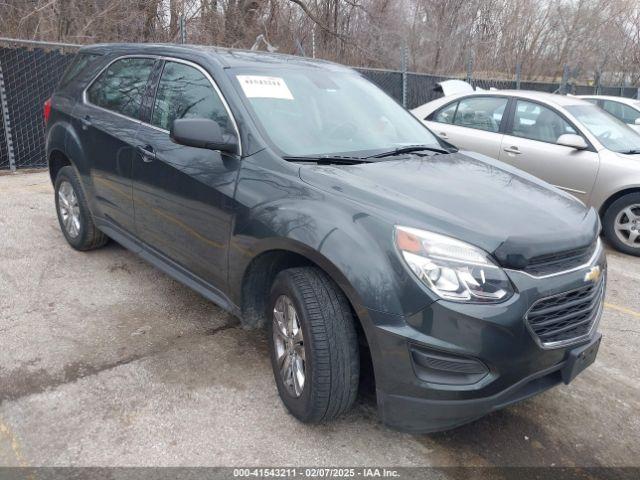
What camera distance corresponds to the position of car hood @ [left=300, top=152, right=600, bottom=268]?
7.88 feet

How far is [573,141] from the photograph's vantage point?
612cm

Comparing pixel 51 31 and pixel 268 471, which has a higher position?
pixel 51 31

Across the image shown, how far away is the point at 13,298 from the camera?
13.4ft

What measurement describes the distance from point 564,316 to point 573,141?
4259mm

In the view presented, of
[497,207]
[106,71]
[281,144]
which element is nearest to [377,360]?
[497,207]

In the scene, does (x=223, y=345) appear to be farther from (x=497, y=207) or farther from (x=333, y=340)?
(x=497, y=207)

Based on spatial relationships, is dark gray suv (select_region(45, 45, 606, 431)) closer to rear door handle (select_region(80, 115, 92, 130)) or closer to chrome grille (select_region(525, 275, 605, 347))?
chrome grille (select_region(525, 275, 605, 347))

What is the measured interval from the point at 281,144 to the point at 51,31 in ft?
35.3

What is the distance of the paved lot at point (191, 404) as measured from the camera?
2.62 metres

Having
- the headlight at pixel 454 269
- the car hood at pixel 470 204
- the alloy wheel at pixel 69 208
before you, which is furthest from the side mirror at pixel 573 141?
the alloy wheel at pixel 69 208

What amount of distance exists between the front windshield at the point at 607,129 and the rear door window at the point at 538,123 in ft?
0.59

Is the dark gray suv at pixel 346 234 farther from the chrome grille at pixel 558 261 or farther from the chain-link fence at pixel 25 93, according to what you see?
the chain-link fence at pixel 25 93

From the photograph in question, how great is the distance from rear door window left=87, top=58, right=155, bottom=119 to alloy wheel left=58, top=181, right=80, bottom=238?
2.85 ft

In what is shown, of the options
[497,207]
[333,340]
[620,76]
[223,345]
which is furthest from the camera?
[620,76]
